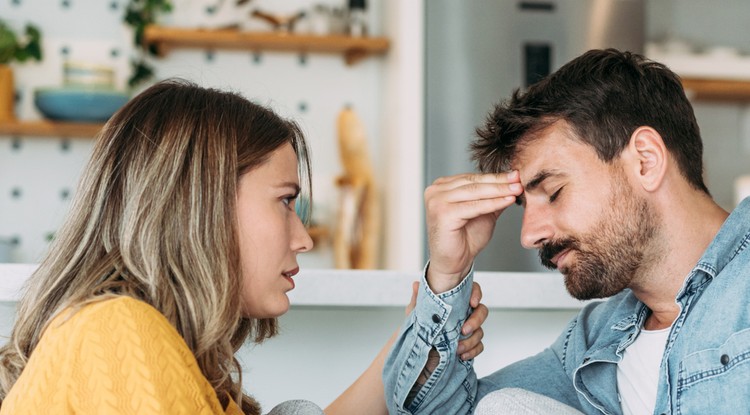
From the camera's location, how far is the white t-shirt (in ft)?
4.29

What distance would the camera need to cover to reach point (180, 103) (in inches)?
46.0

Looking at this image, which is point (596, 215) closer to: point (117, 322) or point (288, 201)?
point (288, 201)

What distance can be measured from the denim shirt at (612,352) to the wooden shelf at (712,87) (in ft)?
6.97

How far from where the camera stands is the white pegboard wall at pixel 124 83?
3330mm

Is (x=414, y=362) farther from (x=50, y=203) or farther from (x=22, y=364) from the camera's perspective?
(x=50, y=203)

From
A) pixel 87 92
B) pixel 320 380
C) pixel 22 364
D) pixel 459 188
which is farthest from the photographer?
pixel 87 92

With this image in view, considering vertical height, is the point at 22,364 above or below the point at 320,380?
above

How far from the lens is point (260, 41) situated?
3.38 metres

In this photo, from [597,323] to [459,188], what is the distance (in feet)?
1.05

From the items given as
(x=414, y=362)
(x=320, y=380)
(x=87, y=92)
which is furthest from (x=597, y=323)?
(x=87, y=92)

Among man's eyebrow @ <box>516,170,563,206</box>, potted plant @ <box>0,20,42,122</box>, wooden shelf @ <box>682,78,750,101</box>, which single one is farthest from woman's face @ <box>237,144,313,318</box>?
wooden shelf @ <box>682,78,750,101</box>

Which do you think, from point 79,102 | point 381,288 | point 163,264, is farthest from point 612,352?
point 79,102

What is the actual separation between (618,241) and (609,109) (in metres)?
0.19

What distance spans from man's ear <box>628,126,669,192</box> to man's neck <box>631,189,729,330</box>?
42mm
